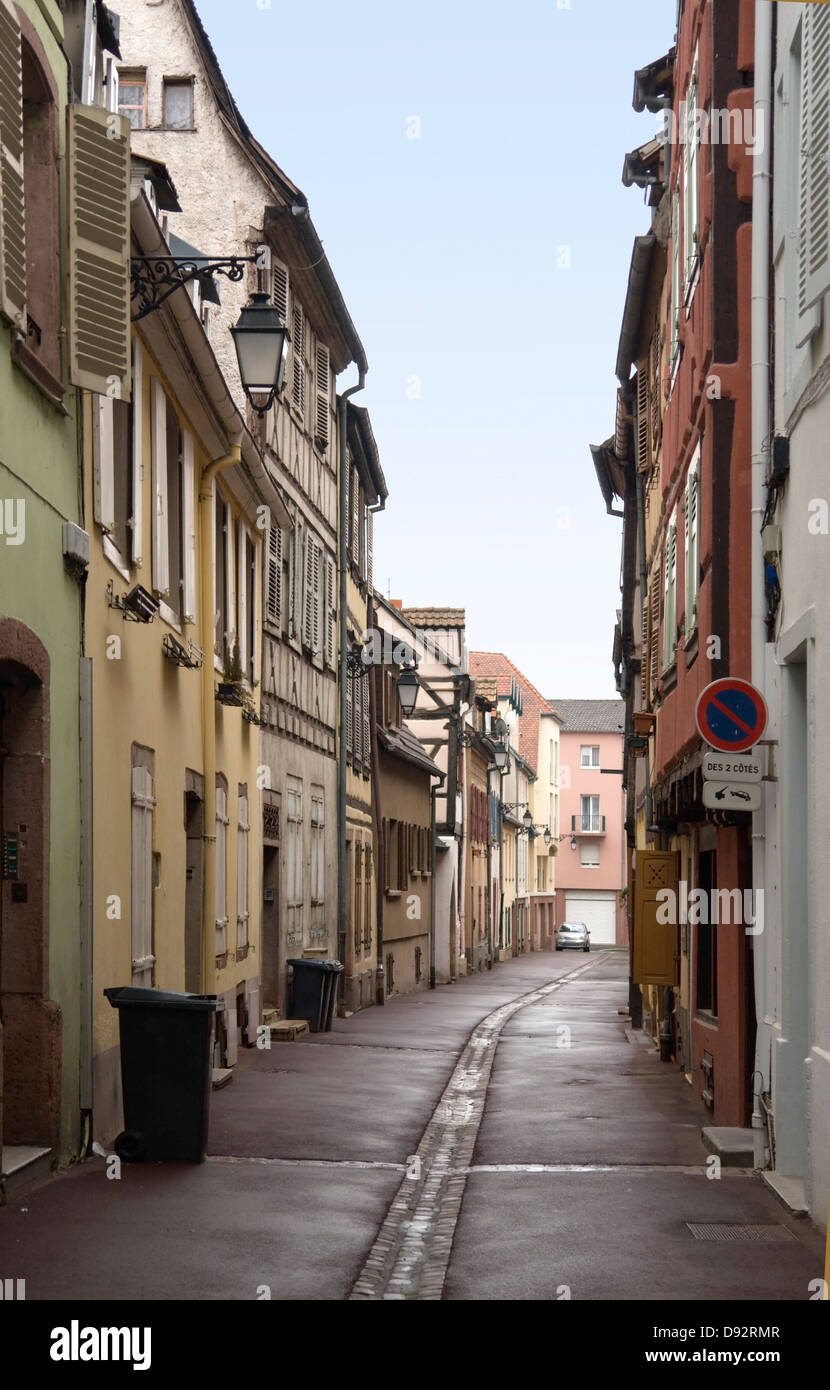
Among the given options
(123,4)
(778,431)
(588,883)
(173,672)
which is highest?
(123,4)

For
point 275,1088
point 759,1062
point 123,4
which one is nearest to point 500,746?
point 123,4

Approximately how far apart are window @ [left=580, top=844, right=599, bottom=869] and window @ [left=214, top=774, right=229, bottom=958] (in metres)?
76.4

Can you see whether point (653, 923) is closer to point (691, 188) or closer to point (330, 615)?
point (691, 188)

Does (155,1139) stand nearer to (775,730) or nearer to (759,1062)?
(759,1062)

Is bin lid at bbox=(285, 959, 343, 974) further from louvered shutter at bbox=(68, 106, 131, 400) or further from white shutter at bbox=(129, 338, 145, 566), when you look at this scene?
louvered shutter at bbox=(68, 106, 131, 400)

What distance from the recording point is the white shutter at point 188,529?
51.1ft

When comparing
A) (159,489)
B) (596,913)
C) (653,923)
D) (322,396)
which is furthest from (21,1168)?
(596,913)

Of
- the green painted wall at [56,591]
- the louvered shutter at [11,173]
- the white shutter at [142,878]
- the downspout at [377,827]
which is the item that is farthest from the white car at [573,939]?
the louvered shutter at [11,173]

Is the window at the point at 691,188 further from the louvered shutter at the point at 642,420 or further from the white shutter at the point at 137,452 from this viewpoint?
the louvered shutter at the point at 642,420

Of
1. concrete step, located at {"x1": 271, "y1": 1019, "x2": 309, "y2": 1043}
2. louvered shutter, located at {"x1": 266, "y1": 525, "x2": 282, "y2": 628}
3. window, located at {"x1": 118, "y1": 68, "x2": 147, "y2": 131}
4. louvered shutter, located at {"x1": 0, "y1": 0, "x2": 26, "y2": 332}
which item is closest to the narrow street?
concrete step, located at {"x1": 271, "y1": 1019, "x2": 309, "y2": 1043}

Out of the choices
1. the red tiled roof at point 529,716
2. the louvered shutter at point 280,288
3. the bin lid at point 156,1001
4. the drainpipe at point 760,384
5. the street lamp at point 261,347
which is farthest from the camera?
the red tiled roof at point 529,716

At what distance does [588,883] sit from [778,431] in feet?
272

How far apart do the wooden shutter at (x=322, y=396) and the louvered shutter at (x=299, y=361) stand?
106 cm

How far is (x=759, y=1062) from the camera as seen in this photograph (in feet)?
37.1
